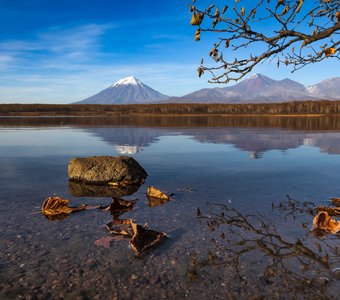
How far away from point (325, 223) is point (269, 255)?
2010mm

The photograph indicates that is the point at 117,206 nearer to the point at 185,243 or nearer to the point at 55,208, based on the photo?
the point at 55,208

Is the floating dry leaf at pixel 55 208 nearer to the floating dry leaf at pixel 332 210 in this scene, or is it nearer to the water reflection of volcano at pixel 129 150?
the floating dry leaf at pixel 332 210

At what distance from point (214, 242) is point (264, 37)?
3.71 m

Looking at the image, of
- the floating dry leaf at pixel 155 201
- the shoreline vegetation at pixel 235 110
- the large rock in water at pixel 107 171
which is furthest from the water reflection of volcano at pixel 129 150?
the shoreline vegetation at pixel 235 110

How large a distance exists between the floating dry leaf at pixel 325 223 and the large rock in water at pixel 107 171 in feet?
20.1

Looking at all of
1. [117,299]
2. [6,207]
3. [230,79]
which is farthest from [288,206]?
[6,207]

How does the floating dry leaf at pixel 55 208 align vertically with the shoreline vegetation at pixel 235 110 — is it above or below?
below

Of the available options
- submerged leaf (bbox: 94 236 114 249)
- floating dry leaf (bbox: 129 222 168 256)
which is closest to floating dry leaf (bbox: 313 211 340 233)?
floating dry leaf (bbox: 129 222 168 256)

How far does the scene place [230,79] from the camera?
227 inches

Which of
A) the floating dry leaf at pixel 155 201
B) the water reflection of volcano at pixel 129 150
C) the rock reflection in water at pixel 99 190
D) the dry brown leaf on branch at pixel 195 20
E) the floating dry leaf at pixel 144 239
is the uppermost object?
the dry brown leaf on branch at pixel 195 20

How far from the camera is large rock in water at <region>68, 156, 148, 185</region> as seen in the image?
37.1 feet

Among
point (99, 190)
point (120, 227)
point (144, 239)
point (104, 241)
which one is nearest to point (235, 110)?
point (99, 190)

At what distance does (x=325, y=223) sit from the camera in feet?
22.5

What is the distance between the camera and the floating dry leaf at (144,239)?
19.5 feet
